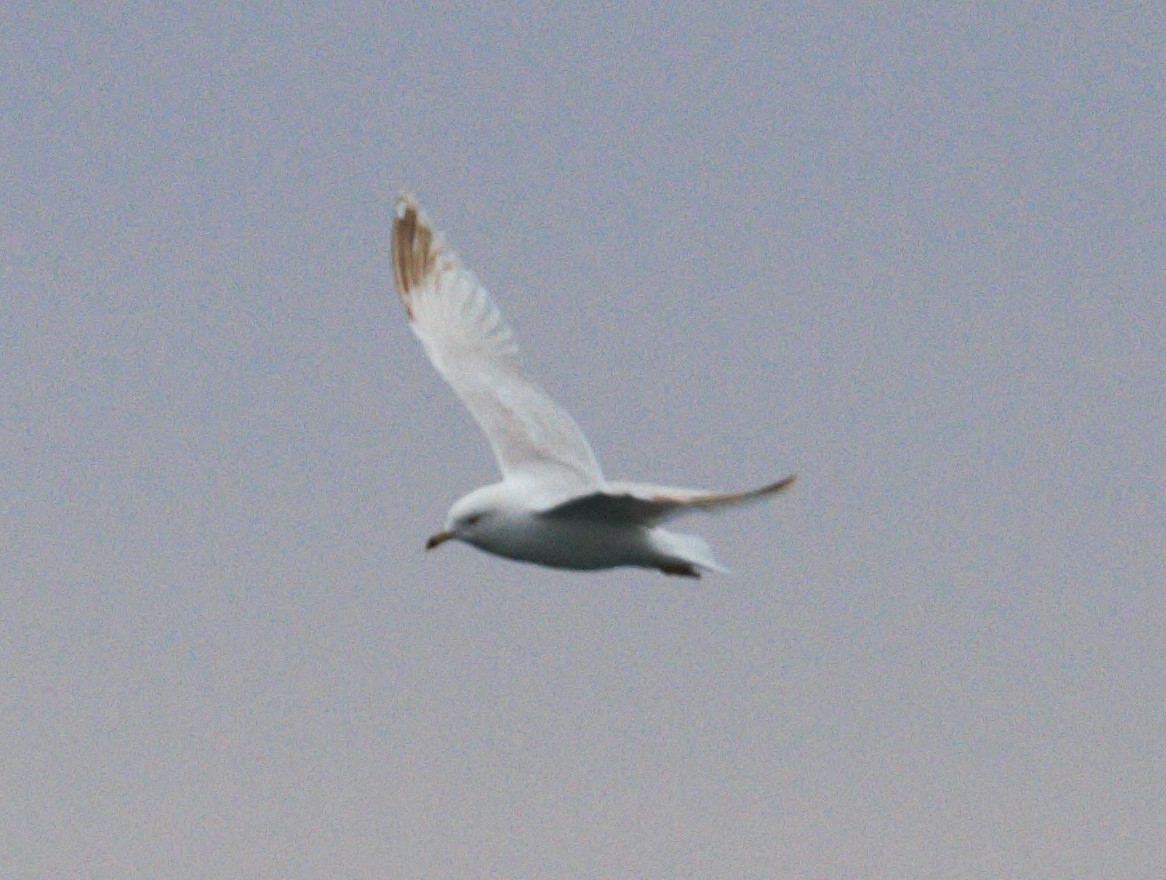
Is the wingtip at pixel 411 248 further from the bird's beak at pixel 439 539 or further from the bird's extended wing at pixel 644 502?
the bird's extended wing at pixel 644 502

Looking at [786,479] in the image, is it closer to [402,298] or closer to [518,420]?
[518,420]

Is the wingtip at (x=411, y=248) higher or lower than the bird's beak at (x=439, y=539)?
higher

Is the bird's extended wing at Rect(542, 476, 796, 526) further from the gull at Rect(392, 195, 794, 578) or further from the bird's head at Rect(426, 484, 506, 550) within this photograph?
the bird's head at Rect(426, 484, 506, 550)

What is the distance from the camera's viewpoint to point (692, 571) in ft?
55.0

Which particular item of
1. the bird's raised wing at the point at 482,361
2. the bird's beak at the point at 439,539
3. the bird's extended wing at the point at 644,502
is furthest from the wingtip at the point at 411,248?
the bird's extended wing at the point at 644,502

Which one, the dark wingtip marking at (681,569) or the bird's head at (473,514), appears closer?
the bird's head at (473,514)

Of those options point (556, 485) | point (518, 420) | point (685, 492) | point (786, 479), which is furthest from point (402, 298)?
point (786, 479)

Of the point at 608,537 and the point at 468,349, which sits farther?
the point at 468,349

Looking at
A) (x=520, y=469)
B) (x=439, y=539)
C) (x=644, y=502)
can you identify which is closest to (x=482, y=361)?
(x=520, y=469)

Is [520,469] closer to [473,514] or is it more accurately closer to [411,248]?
[473,514]

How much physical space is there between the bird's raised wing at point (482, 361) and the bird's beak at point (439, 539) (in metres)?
0.99

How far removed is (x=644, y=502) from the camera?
1445cm

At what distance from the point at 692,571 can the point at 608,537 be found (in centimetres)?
144

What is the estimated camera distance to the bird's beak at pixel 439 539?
52.8 feet
